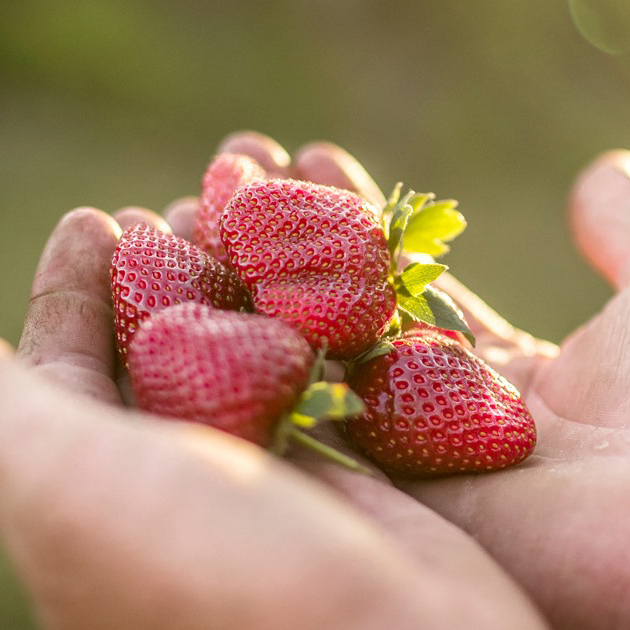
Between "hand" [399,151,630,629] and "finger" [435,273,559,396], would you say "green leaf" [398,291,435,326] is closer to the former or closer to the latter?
"hand" [399,151,630,629]

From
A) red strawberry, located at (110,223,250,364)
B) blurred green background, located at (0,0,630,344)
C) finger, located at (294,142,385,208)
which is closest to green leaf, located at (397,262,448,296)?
red strawberry, located at (110,223,250,364)

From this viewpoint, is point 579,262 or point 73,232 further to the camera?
point 579,262

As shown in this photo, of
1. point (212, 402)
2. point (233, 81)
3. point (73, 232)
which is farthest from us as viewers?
point (233, 81)

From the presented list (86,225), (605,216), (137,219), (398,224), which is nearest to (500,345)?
(605,216)

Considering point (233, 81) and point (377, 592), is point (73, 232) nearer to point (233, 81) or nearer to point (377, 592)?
point (377, 592)

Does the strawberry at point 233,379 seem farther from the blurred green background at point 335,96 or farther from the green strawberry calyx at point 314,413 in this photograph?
the blurred green background at point 335,96

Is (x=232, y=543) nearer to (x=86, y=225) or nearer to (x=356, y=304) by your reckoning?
(x=356, y=304)

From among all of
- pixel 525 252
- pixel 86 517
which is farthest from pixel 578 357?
pixel 525 252
